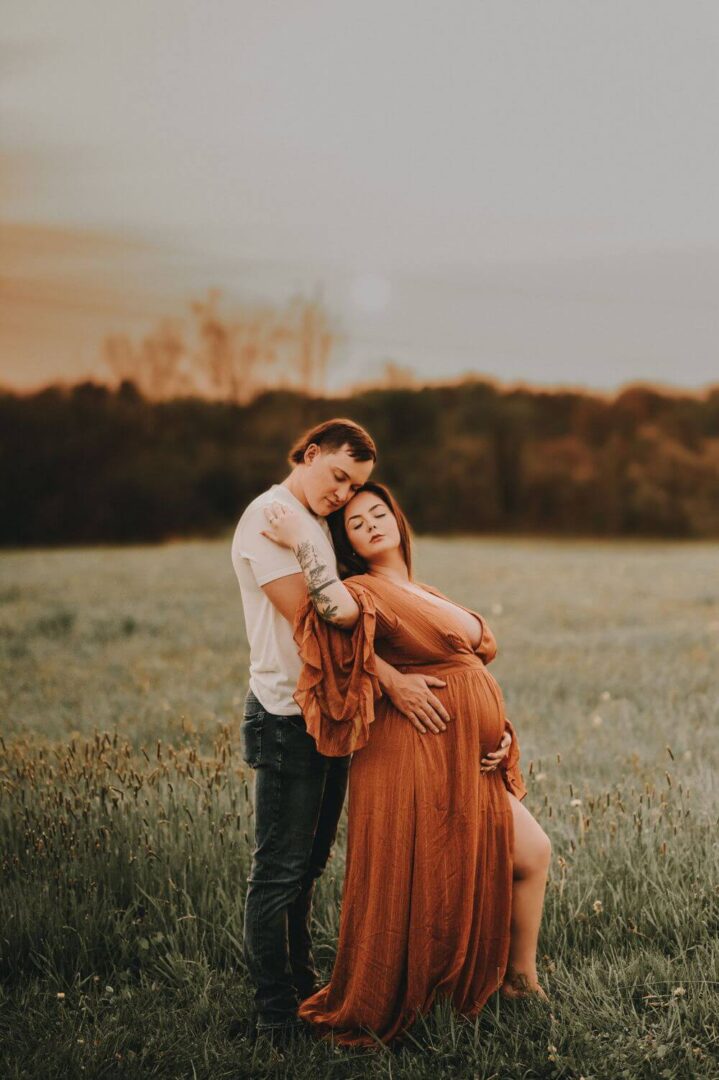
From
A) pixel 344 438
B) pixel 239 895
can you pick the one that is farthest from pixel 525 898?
pixel 344 438

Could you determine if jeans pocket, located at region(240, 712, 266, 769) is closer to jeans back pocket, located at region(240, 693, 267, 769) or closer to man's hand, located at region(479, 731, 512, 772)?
jeans back pocket, located at region(240, 693, 267, 769)

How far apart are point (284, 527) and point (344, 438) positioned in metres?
0.43

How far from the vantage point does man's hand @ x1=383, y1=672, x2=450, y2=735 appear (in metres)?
3.57

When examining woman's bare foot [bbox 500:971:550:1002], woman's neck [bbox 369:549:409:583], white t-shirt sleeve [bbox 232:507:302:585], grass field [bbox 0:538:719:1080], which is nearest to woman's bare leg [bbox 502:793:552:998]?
woman's bare foot [bbox 500:971:550:1002]

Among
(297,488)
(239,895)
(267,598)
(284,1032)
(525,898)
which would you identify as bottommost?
(284,1032)

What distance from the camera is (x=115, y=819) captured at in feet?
16.7

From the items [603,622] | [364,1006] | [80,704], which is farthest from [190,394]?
[364,1006]

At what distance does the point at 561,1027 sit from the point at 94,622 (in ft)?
35.3

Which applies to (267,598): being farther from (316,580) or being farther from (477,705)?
(477,705)

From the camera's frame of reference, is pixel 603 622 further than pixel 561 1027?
Yes

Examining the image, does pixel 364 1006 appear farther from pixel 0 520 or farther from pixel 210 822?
pixel 0 520

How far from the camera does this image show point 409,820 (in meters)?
3.58

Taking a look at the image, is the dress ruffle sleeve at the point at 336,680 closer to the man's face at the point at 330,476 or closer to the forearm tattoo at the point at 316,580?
the forearm tattoo at the point at 316,580

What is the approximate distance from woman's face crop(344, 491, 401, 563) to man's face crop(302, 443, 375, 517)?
3.4 inches
